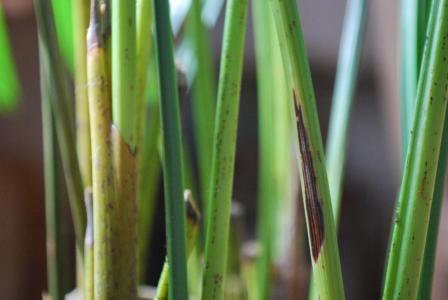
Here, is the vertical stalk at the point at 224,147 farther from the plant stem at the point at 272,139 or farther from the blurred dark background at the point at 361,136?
the blurred dark background at the point at 361,136

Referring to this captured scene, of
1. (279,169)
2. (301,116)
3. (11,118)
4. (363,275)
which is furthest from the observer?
(363,275)

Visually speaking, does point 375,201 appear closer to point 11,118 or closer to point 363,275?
point 363,275

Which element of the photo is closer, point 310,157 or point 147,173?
point 310,157

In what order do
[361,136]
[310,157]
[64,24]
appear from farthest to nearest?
[361,136], [64,24], [310,157]

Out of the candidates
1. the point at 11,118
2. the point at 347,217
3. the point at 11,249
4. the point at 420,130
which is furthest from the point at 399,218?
the point at 347,217

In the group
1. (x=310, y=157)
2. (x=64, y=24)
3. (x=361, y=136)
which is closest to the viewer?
(x=310, y=157)

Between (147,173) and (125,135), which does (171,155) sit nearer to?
(125,135)

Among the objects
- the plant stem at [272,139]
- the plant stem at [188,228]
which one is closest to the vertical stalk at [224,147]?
the plant stem at [188,228]

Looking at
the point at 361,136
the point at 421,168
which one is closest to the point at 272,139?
the point at 421,168
